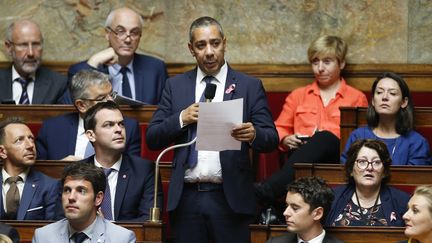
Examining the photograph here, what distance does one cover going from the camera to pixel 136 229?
5293 millimetres

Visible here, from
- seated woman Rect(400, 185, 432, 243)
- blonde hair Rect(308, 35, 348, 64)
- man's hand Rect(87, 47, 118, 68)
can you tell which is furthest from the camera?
man's hand Rect(87, 47, 118, 68)

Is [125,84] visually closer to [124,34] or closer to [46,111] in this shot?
[124,34]

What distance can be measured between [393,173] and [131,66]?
1.79m

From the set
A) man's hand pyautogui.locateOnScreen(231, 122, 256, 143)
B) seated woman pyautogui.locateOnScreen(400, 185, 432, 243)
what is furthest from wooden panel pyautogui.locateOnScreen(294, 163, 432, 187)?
seated woman pyautogui.locateOnScreen(400, 185, 432, 243)

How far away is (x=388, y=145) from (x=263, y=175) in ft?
2.99

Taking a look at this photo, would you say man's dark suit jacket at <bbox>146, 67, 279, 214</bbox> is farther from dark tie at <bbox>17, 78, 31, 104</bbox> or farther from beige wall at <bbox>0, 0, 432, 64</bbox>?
beige wall at <bbox>0, 0, 432, 64</bbox>

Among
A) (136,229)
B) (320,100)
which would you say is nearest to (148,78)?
(320,100)

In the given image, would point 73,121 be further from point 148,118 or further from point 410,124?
point 410,124

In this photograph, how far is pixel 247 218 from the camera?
5562 millimetres

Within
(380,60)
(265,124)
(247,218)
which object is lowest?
(247,218)

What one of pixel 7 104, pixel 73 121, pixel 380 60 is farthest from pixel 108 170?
pixel 380 60

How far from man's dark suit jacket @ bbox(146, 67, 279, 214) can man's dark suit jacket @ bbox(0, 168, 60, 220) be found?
484mm

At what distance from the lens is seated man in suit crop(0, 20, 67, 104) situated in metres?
6.88

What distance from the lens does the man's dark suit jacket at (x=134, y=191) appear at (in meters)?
5.60
